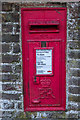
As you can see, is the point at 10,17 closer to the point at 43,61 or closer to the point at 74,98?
the point at 43,61

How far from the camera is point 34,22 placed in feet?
6.78

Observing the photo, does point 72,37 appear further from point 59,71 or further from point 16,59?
point 16,59

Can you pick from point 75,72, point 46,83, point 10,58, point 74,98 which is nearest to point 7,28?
point 10,58

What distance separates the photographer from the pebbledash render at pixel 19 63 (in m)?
2.10

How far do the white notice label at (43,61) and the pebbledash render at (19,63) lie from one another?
28 cm

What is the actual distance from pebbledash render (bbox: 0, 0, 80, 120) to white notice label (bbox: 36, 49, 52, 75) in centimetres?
28


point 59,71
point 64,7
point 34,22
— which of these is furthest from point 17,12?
point 59,71

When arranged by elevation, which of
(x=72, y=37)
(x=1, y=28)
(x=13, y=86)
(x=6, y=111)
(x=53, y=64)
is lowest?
(x=6, y=111)

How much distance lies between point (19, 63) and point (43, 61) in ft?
Result: 1.30

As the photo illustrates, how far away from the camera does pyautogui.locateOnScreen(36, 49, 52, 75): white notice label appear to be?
2.14m

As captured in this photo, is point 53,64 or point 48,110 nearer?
point 53,64

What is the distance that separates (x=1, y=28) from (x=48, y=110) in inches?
62.0

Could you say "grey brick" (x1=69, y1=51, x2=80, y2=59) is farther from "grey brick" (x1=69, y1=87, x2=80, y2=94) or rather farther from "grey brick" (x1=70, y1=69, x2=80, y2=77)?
"grey brick" (x1=69, y1=87, x2=80, y2=94)

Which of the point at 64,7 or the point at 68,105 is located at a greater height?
the point at 64,7
